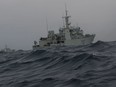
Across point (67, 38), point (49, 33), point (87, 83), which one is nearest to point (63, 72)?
point (87, 83)

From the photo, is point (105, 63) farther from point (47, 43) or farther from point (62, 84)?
point (47, 43)

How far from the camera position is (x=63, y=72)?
33.4 feet

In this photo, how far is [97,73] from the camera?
9.18m

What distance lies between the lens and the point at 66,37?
262ft

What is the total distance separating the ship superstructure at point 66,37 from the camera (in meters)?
79.1

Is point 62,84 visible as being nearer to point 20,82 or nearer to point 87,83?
point 87,83

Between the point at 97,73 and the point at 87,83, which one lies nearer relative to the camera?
the point at 87,83

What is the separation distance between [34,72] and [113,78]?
4014 mm

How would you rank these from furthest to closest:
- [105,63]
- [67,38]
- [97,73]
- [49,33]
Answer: [49,33] < [67,38] < [105,63] < [97,73]

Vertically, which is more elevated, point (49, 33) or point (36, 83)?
point (49, 33)

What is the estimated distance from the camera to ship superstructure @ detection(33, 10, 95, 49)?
7906 cm

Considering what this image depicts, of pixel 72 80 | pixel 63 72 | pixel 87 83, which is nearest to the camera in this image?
pixel 87 83

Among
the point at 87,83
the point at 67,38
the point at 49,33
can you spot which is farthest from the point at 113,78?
the point at 49,33

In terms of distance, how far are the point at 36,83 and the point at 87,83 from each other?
1884mm
